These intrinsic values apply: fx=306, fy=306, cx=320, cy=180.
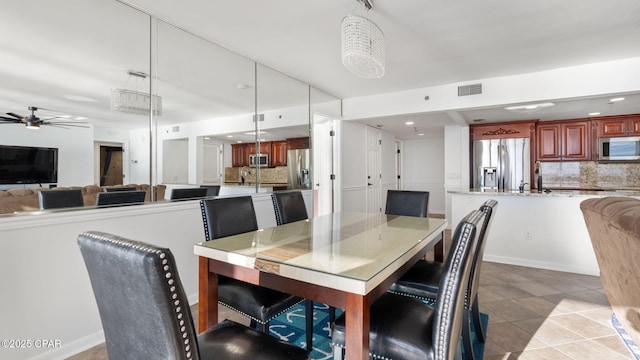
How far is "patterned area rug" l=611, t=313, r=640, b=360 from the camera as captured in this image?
1.96m

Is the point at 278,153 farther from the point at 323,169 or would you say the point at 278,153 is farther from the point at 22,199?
the point at 22,199

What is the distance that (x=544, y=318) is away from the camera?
2.43m

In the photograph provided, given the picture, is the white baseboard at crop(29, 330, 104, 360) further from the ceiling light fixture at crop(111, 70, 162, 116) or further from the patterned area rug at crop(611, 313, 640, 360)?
the patterned area rug at crop(611, 313, 640, 360)

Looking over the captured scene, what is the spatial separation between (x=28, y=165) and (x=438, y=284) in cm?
249

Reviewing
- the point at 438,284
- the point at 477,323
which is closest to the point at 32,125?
the point at 438,284

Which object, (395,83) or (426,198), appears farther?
(395,83)

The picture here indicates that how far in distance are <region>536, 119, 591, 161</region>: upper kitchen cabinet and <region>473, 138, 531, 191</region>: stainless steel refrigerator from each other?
36 cm

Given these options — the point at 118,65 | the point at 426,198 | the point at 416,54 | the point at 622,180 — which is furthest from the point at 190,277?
the point at 622,180

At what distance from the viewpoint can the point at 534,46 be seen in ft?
9.86

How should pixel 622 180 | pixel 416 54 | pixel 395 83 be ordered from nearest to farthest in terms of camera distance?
1. pixel 416 54
2. pixel 395 83
3. pixel 622 180

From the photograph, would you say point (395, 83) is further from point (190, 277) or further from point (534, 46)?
point (190, 277)

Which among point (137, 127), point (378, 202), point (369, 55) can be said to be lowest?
point (378, 202)

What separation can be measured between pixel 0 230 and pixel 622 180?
8229 mm

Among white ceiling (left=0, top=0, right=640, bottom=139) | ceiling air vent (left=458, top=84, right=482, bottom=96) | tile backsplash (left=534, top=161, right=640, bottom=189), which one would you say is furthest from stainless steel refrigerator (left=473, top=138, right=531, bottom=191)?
white ceiling (left=0, top=0, right=640, bottom=139)
